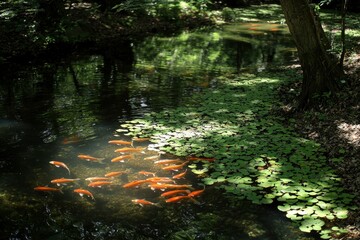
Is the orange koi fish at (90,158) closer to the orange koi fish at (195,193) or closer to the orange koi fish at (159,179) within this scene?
the orange koi fish at (159,179)

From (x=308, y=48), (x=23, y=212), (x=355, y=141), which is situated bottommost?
(x=23, y=212)

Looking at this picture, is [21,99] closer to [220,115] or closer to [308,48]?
[220,115]

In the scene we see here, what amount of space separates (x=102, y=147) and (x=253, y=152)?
2.46m

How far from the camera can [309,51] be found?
7.36m

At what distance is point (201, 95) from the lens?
30.5 feet

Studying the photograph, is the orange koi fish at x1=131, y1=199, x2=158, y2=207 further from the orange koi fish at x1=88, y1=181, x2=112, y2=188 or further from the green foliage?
the green foliage

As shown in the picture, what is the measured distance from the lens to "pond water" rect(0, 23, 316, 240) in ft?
14.6

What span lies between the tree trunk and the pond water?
2.75m

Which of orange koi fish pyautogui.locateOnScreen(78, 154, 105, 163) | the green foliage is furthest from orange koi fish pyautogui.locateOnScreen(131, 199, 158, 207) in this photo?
the green foliage

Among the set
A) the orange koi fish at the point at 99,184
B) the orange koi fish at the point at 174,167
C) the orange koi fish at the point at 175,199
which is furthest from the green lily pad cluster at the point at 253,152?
the orange koi fish at the point at 99,184

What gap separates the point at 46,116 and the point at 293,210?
5509mm

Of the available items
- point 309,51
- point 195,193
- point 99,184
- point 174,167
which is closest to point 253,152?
point 174,167

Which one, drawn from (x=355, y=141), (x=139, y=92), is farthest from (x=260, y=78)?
(x=355, y=141)

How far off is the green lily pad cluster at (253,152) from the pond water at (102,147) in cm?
24
